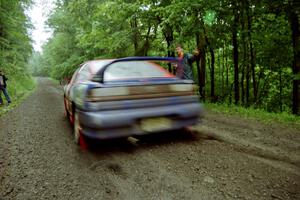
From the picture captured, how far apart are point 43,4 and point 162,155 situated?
70.5 feet

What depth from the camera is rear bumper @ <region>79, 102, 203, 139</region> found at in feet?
11.7

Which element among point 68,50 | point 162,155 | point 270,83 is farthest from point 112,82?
point 68,50

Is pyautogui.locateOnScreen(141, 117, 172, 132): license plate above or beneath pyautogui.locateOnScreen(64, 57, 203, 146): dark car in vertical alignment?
beneath

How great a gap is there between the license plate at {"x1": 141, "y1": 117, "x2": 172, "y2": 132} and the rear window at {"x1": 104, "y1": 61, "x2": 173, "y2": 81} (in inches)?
34.4

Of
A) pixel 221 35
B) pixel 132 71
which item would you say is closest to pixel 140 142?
pixel 132 71

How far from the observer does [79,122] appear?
13.4 ft

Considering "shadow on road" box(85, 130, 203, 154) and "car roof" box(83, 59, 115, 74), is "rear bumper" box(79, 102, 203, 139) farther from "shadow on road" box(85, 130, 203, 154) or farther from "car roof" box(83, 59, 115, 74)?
"car roof" box(83, 59, 115, 74)

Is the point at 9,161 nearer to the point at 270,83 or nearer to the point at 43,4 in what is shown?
the point at 270,83

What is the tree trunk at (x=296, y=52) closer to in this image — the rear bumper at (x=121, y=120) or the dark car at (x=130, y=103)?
the dark car at (x=130, y=103)

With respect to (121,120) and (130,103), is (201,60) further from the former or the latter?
(121,120)

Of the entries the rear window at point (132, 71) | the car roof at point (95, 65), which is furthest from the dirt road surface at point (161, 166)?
the car roof at point (95, 65)

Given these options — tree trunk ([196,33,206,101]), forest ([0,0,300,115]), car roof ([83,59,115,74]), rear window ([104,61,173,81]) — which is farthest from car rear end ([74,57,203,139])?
tree trunk ([196,33,206,101])

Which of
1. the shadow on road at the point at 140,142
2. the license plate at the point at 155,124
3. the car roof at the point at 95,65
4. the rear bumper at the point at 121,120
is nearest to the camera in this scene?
the rear bumper at the point at 121,120

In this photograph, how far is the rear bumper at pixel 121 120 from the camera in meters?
3.57
